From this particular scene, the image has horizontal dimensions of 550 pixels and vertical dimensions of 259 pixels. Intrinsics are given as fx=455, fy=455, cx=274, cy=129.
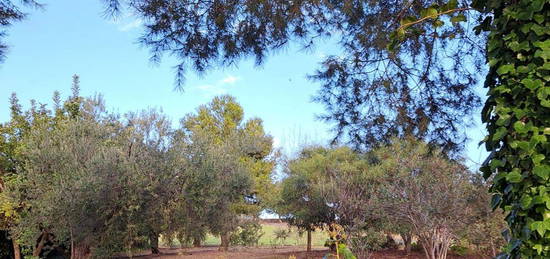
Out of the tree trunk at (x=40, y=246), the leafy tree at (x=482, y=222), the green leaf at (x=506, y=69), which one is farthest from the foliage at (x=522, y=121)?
the tree trunk at (x=40, y=246)

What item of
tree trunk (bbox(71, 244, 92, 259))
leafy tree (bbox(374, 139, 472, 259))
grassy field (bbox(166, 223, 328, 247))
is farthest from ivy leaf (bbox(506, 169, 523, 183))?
grassy field (bbox(166, 223, 328, 247))

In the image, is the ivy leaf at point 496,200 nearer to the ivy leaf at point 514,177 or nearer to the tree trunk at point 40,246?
the ivy leaf at point 514,177

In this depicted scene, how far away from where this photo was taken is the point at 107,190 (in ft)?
34.6

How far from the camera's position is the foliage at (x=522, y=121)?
1.70 meters

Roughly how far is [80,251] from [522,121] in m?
12.6

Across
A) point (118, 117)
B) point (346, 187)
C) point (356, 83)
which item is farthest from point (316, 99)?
point (118, 117)

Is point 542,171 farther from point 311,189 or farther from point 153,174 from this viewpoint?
point 311,189

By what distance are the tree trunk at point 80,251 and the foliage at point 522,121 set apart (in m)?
12.2

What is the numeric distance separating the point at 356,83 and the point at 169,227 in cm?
865

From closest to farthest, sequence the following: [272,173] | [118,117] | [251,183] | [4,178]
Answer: [4,178] < [118,117] < [251,183] < [272,173]

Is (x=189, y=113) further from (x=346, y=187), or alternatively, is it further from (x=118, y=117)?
(x=346, y=187)

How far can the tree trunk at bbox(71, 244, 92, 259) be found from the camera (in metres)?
12.2

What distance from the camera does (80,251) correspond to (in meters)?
12.3

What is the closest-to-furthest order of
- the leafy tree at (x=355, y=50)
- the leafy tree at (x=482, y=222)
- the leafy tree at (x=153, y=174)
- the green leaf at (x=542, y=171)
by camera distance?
1. the green leaf at (x=542, y=171)
2. the leafy tree at (x=355, y=50)
3. the leafy tree at (x=153, y=174)
4. the leafy tree at (x=482, y=222)
